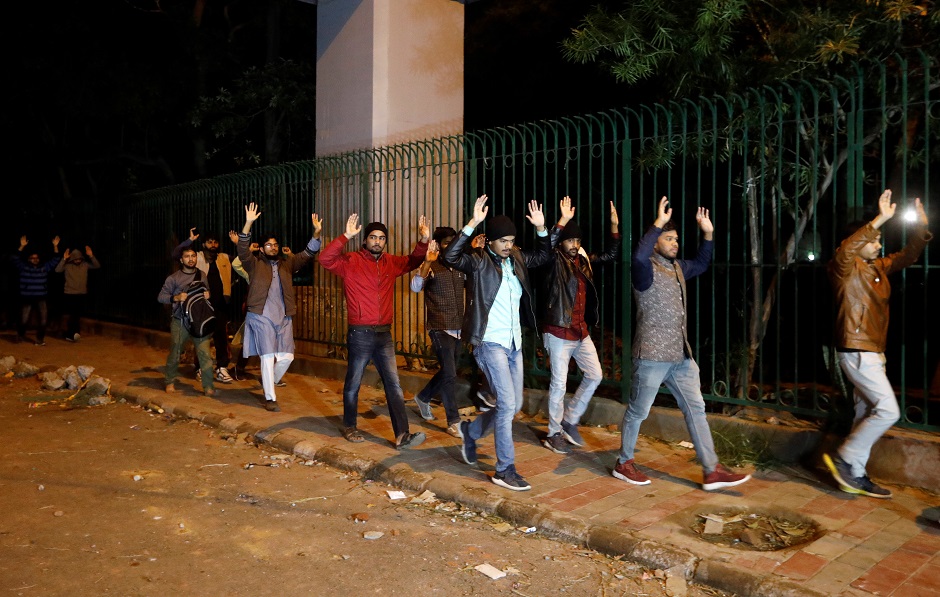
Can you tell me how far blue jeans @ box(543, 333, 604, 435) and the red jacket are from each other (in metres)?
1.42

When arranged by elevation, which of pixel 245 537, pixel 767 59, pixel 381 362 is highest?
pixel 767 59

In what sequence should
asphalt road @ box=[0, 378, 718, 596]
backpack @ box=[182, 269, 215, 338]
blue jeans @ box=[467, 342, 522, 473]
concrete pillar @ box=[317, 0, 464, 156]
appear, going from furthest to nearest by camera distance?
concrete pillar @ box=[317, 0, 464, 156], backpack @ box=[182, 269, 215, 338], blue jeans @ box=[467, 342, 522, 473], asphalt road @ box=[0, 378, 718, 596]

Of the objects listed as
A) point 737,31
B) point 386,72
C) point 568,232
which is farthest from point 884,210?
point 386,72

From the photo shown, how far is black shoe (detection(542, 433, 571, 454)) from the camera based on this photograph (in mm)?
6832

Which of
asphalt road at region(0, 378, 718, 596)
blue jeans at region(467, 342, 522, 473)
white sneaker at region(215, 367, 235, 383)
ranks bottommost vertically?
asphalt road at region(0, 378, 718, 596)

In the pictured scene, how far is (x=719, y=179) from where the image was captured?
12320 mm

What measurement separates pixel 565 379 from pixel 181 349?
17.0ft

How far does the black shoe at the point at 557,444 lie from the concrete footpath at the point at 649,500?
0.07 m

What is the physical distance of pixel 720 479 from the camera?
5.75m

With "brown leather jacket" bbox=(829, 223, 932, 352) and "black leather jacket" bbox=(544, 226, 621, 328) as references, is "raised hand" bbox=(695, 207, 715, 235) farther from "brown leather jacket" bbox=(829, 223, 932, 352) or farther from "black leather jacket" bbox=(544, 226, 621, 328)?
"black leather jacket" bbox=(544, 226, 621, 328)

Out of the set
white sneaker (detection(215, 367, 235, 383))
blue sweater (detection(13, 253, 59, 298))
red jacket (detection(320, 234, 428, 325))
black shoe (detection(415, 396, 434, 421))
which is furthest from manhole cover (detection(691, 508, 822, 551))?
blue sweater (detection(13, 253, 59, 298))

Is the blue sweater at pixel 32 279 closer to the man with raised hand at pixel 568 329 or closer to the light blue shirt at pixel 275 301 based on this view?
the light blue shirt at pixel 275 301

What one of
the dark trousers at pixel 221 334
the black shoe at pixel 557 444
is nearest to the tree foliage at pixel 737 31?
the black shoe at pixel 557 444

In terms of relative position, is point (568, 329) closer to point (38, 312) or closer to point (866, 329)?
point (866, 329)
